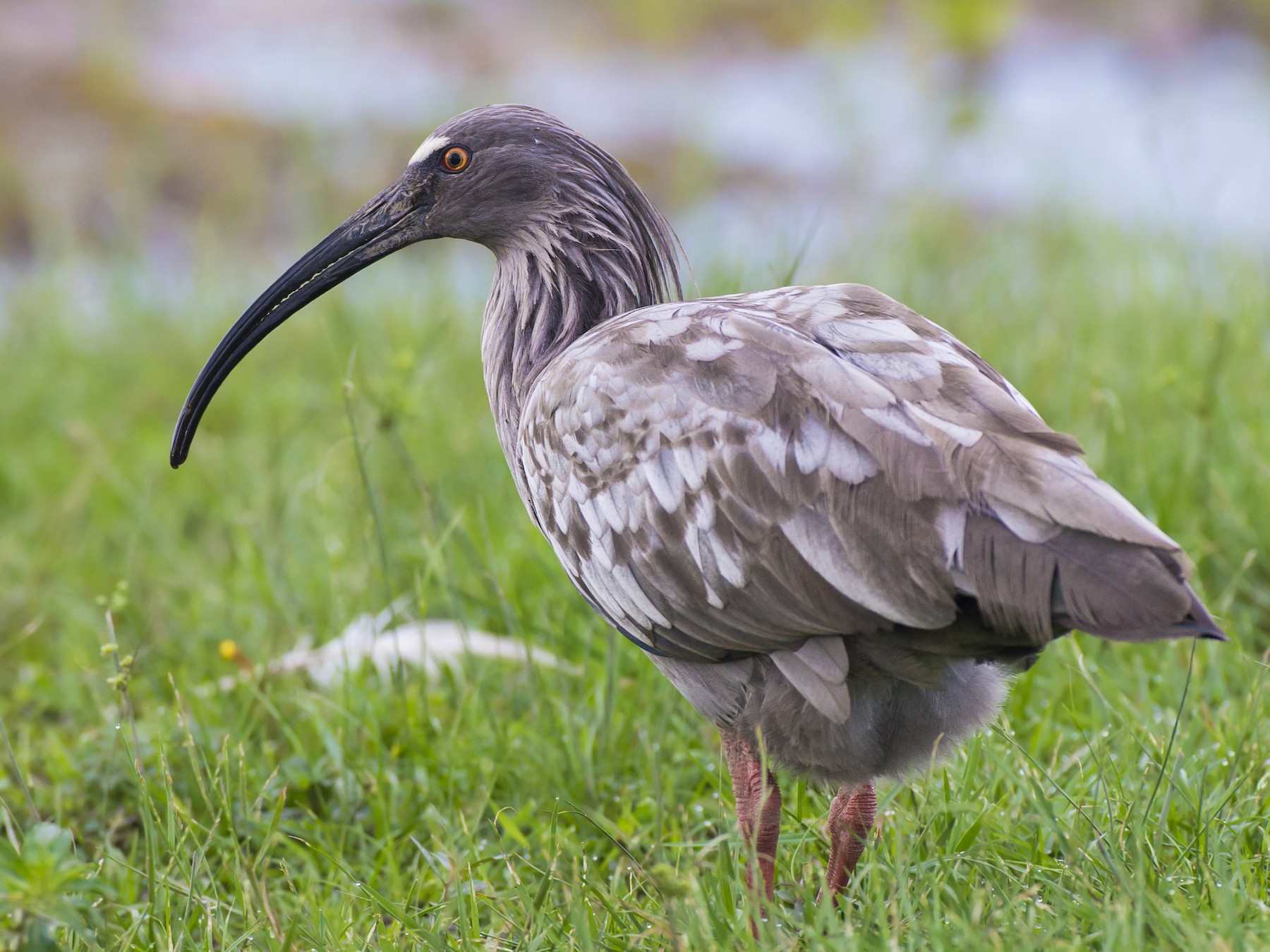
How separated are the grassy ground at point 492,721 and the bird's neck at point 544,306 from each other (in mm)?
414

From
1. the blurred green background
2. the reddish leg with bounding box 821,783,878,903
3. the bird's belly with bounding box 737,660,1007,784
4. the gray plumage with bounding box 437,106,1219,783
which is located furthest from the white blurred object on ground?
the bird's belly with bounding box 737,660,1007,784

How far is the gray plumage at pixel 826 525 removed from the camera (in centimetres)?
227

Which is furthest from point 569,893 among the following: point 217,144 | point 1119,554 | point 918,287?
point 217,144

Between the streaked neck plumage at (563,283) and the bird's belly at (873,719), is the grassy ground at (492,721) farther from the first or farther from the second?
the streaked neck plumage at (563,283)

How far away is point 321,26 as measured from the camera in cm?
1577

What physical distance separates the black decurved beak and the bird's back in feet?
2.20

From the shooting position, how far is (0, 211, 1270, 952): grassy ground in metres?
2.59

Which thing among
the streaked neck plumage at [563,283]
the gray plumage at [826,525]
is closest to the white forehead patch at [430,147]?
the streaked neck plumage at [563,283]

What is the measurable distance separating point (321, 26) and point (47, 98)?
3.46m

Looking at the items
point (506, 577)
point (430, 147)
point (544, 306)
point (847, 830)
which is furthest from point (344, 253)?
point (847, 830)

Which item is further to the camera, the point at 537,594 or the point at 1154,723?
the point at 537,594

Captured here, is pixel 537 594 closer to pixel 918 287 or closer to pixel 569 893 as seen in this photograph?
pixel 569 893

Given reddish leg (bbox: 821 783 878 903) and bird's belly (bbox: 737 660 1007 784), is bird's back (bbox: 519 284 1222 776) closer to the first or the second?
bird's belly (bbox: 737 660 1007 784)

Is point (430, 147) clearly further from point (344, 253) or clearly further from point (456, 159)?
point (344, 253)
